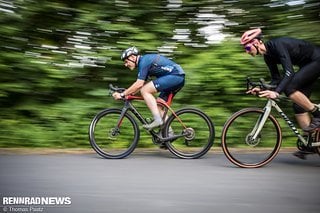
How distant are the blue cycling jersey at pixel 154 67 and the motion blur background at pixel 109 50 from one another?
187 cm

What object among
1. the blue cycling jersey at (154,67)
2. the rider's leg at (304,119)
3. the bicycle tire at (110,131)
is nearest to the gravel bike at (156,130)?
the bicycle tire at (110,131)

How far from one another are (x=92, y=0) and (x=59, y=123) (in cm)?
280

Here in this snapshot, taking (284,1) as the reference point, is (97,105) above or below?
below

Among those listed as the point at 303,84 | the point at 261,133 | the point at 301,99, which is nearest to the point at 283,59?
the point at 303,84

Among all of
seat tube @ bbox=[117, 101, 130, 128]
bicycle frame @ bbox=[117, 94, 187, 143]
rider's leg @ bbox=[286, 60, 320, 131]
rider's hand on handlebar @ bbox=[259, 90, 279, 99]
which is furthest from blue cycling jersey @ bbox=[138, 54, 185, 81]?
rider's leg @ bbox=[286, 60, 320, 131]

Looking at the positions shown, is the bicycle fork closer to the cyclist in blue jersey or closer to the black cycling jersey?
the black cycling jersey

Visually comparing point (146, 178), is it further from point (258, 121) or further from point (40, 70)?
point (40, 70)

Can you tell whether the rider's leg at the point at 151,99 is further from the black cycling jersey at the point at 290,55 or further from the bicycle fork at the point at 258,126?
the black cycling jersey at the point at 290,55

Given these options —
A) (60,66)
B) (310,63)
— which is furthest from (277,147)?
(60,66)

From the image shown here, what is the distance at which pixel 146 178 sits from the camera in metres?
5.86

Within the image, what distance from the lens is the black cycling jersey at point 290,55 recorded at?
6.24m

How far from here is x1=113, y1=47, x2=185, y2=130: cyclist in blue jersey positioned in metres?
7.16

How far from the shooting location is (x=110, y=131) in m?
7.28

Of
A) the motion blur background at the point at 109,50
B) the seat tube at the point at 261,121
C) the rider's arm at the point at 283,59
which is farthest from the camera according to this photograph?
the motion blur background at the point at 109,50
